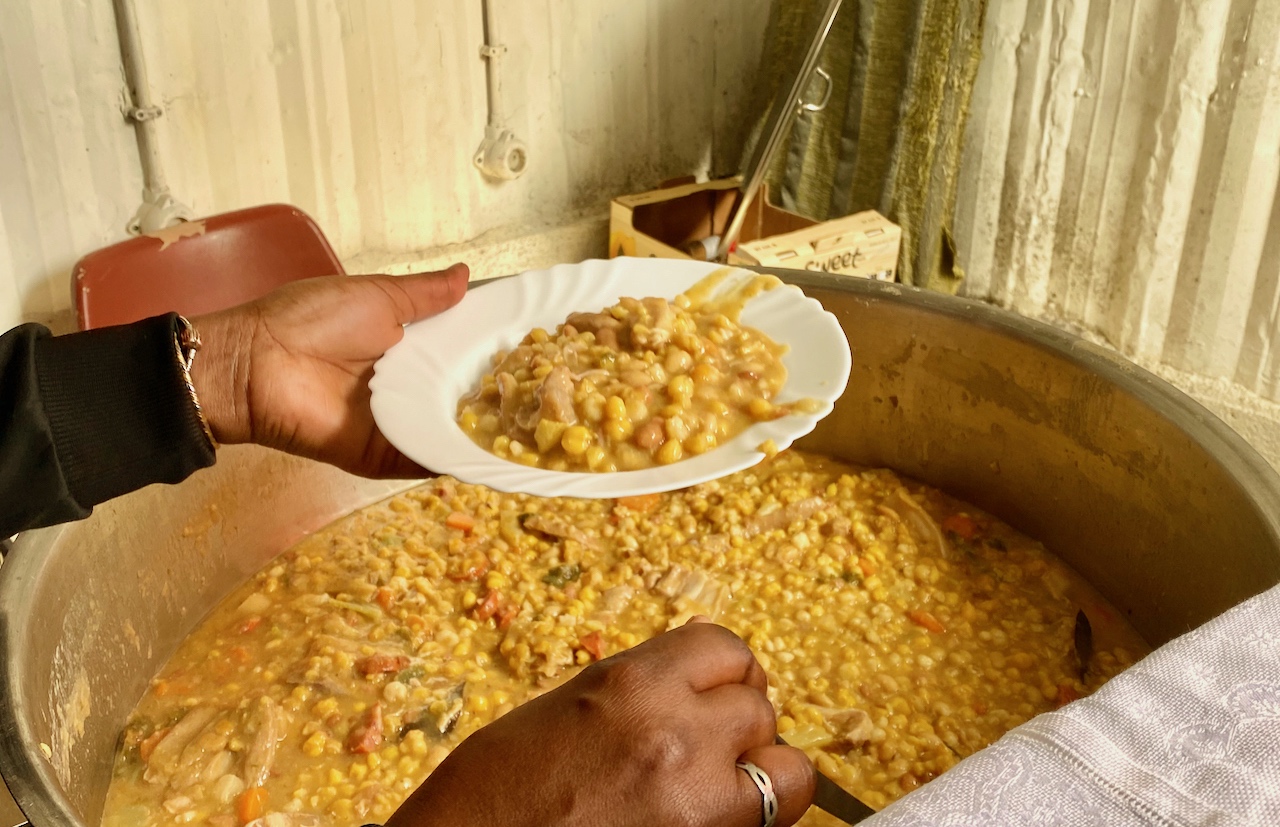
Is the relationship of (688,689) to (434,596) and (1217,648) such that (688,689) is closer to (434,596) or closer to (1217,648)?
(1217,648)

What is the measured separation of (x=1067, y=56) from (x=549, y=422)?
2544 mm

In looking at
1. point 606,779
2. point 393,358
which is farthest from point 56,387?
point 606,779

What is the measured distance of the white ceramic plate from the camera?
4.20 feet

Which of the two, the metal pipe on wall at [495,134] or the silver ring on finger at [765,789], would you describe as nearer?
the silver ring on finger at [765,789]

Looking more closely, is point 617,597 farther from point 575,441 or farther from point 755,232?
point 755,232

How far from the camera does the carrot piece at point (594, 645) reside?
1.71 m

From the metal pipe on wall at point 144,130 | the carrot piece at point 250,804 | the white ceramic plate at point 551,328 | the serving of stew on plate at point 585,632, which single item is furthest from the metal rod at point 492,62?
the carrot piece at point 250,804

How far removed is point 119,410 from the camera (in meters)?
1.38

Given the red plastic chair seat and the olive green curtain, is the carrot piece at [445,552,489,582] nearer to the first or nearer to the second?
the red plastic chair seat

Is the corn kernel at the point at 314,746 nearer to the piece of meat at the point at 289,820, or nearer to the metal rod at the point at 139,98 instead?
the piece of meat at the point at 289,820

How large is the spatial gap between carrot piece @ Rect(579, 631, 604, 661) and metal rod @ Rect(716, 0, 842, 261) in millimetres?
1499

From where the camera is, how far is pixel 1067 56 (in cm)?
315

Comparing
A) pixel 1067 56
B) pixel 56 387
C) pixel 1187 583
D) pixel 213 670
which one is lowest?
pixel 213 670

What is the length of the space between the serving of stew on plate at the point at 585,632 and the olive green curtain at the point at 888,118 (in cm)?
144
